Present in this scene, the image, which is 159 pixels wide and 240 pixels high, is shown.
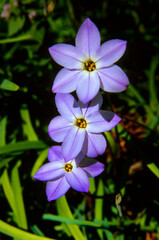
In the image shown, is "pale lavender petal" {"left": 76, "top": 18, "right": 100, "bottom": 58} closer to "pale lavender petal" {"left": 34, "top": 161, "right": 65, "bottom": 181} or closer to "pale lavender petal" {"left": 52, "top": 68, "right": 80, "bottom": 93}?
"pale lavender petal" {"left": 52, "top": 68, "right": 80, "bottom": 93}

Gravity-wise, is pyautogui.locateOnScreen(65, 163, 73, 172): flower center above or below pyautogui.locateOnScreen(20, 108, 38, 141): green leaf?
below

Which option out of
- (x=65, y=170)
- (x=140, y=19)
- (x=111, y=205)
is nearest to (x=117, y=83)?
(x=65, y=170)

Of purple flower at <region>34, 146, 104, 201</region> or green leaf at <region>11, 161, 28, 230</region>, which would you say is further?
green leaf at <region>11, 161, 28, 230</region>

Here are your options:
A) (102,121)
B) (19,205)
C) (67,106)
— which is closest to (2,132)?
(19,205)

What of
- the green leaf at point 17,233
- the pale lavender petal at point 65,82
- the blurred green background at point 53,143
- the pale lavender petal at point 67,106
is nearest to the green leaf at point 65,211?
the blurred green background at point 53,143

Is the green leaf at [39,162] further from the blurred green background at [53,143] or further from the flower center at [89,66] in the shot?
the flower center at [89,66]

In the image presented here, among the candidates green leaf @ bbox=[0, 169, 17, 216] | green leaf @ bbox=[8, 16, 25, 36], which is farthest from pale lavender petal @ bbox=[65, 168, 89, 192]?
green leaf @ bbox=[8, 16, 25, 36]
